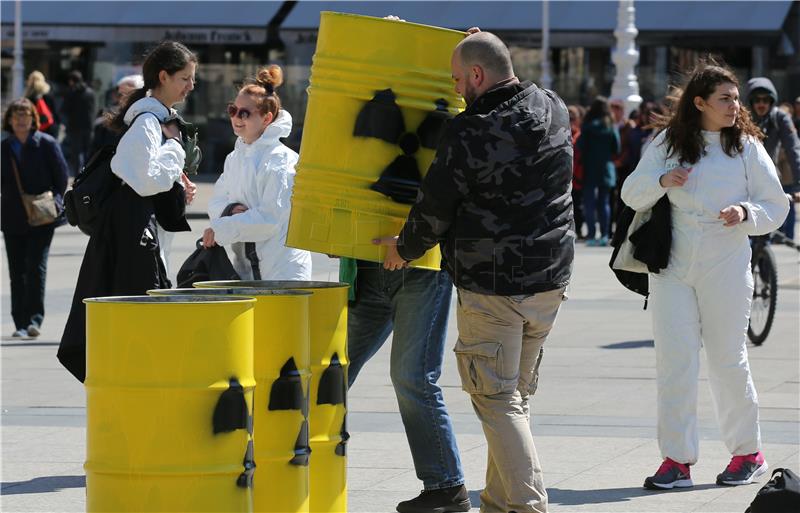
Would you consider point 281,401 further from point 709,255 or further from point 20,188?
point 20,188

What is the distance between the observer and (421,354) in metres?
6.09

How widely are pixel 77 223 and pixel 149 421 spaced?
248cm

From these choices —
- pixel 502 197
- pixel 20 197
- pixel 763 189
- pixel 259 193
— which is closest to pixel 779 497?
pixel 502 197

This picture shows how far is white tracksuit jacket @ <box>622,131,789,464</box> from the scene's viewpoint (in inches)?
266

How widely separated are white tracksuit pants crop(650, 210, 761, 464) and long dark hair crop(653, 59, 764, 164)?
0.29 metres

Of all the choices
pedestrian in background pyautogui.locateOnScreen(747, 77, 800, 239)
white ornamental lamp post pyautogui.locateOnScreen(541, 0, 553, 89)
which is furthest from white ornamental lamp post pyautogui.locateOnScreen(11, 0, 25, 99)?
pedestrian in background pyautogui.locateOnScreen(747, 77, 800, 239)

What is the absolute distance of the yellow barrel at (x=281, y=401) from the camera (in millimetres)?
5047

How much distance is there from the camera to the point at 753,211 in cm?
675

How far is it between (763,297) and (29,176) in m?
5.70

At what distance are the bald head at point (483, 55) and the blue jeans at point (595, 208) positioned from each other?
14.6 meters

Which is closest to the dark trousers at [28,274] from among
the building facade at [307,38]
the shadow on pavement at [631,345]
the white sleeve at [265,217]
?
the shadow on pavement at [631,345]

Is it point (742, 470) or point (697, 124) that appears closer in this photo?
point (742, 470)

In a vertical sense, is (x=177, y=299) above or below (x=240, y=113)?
below

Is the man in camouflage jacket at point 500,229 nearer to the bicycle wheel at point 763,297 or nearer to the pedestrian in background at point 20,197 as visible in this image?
the bicycle wheel at point 763,297
